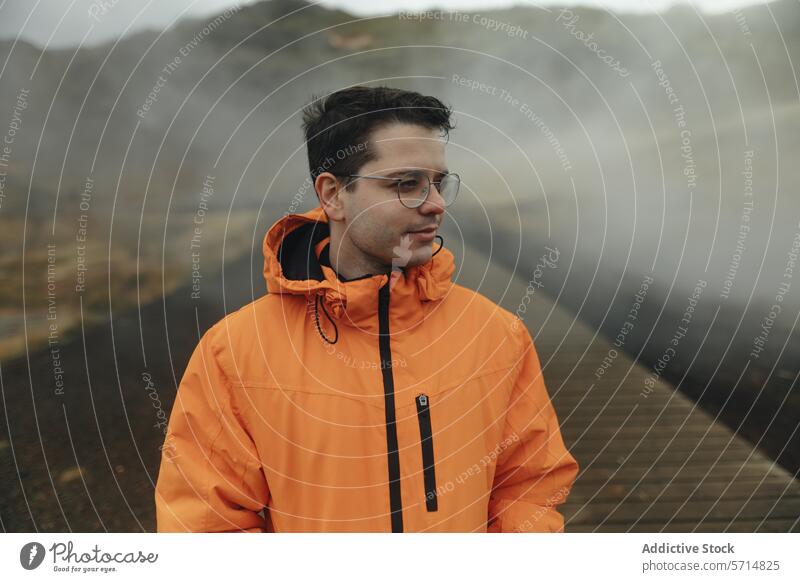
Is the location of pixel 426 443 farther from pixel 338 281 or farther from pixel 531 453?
pixel 338 281

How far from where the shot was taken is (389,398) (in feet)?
4.33

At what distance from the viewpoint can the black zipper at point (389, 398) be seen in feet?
4.33

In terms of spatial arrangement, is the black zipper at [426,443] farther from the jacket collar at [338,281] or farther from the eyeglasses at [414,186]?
the eyeglasses at [414,186]

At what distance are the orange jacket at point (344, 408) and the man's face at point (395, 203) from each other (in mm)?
55

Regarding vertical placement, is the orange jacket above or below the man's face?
below

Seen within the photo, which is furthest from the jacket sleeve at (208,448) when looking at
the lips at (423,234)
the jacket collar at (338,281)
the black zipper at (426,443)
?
the lips at (423,234)

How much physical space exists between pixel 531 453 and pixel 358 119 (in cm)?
78

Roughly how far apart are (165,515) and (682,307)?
66.9 inches

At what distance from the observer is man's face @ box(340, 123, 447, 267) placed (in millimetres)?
1308
